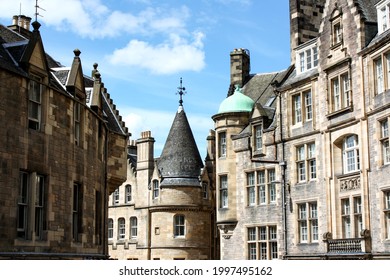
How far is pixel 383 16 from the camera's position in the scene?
28.6 m

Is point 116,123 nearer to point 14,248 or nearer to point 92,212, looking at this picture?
point 92,212

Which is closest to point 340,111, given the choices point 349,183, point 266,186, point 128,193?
point 349,183

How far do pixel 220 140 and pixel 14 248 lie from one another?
22974 millimetres

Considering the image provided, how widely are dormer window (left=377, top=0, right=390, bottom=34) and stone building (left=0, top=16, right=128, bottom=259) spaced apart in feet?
41.5

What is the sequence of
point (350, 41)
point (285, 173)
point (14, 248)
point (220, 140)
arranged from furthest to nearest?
1. point (220, 140)
2. point (285, 173)
3. point (350, 41)
4. point (14, 248)

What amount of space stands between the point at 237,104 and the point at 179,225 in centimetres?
1539

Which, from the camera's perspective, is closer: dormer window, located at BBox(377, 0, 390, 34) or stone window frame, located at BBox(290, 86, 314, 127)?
dormer window, located at BBox(377, 0, 390, 34)

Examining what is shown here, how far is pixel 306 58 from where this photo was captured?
3434 cm

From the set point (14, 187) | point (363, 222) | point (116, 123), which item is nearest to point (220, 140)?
point (116, 123)

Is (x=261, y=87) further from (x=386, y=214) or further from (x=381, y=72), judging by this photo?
(x=386, y=214)

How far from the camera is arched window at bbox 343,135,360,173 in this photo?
29.2m

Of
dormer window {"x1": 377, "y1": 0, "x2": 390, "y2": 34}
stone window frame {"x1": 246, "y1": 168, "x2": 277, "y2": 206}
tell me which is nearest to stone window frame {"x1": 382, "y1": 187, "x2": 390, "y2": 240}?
dormer window {"x1": 377, "y1": 0, "x2": 390, "y2": 34}

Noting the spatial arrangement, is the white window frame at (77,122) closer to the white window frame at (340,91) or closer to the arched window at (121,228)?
the white window frame at (340,91)

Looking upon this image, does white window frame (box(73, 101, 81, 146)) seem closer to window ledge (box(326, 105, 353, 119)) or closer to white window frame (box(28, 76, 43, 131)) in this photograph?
white window frame (box(28, 76, 43, 131))
